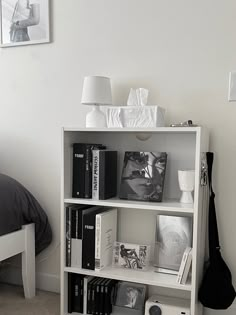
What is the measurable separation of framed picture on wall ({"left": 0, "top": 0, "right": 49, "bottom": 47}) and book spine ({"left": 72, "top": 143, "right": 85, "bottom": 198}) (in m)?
0.75

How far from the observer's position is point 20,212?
2.06 meters

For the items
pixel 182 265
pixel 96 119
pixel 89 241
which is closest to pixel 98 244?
pixel 89 241

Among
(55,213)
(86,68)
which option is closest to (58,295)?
(55,213)

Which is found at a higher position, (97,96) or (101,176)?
(97,96)

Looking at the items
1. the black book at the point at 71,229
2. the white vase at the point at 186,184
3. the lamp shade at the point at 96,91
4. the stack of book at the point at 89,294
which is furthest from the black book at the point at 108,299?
the lamp shade at the point at 96,91

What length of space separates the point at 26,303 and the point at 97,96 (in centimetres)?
124

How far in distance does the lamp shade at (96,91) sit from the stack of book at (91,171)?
0.75 feet

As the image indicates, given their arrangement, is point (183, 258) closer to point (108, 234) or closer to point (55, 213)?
point (108, 234)

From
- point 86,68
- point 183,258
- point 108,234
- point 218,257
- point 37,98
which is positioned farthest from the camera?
point 37,98

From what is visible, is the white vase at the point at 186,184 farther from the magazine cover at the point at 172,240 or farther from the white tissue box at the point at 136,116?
the white tissue box at the point at 136,116

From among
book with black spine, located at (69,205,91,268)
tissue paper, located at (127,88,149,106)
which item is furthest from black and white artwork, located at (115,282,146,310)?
tissue paper, located at (127,88,149,106)

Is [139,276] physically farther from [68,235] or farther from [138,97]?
[138,97]

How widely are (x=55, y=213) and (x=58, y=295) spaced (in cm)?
49

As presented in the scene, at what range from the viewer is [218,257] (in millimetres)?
1827
